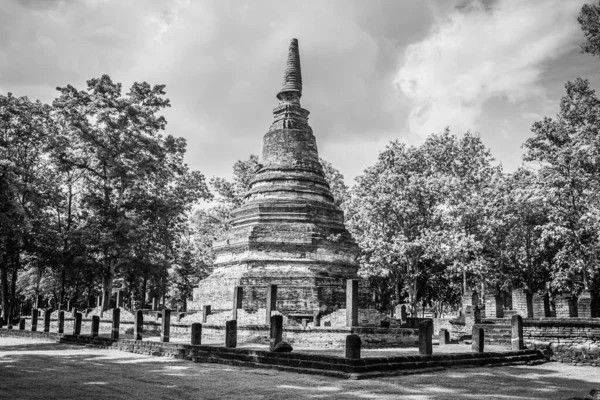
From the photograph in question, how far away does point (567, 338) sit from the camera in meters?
18.8

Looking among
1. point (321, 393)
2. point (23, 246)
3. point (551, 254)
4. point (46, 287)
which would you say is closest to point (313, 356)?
point (321, 393)

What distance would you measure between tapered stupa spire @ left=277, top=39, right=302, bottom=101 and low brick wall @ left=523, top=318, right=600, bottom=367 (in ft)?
61.3

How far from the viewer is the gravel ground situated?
931 centimetres

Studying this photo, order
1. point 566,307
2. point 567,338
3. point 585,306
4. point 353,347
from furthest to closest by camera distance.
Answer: point 566,307, point 585,306, point 567,338, point 353,347

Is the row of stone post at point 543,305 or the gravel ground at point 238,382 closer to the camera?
the gravel ground at point 238,382

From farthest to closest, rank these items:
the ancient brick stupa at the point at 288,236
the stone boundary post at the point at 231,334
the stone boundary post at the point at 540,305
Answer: the ancient brick stupa at the point at 288,236 < the stone boundary post at the point at 540,305 < the stone boundary post at the point at 231,334

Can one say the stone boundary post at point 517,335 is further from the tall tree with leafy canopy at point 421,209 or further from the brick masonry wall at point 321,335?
the tall tree with leafy canopy at point 421,209

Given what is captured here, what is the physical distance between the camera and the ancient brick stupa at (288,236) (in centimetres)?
2616

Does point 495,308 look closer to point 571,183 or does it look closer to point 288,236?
point 571,183

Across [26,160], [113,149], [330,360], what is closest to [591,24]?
[330,360]

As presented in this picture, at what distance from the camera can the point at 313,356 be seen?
12586mm

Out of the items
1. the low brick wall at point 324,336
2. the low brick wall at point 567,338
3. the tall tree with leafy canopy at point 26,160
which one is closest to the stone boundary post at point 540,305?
the low brick wall at point 567,338

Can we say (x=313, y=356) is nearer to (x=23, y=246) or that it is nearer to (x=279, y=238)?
(x=279, y=238)

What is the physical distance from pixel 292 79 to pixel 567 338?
20618 mm
